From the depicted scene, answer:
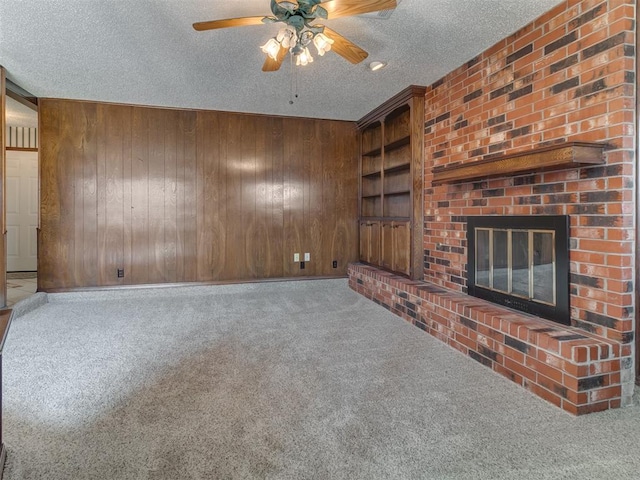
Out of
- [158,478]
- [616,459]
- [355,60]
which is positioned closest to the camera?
[158,478]

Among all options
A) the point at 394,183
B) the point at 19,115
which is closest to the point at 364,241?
the point at 394,183

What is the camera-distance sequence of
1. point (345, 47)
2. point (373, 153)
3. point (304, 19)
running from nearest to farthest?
point (304, 19) < point (345, 47) < point (373, 153)

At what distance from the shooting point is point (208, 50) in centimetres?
283

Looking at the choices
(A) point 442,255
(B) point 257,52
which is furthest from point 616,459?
(B) point 257,52

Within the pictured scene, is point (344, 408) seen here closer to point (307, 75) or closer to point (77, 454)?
point (77, 454)

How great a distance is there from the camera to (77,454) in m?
Answer: 1.46

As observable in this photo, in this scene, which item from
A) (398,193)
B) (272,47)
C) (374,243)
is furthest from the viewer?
(374,243)

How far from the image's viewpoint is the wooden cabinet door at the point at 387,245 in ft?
13.6

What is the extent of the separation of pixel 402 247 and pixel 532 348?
78.0 inches

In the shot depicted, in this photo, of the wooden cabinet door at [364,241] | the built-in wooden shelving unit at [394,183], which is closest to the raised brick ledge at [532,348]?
the built-in wooden shelving unit at [394,183]

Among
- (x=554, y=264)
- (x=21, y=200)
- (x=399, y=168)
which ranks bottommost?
(x=554, y=264)

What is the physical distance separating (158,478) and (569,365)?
6.51 ft

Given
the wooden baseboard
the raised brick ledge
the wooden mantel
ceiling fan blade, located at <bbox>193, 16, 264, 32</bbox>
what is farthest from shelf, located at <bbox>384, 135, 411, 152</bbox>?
ceiling fan blade, located at <bbox>193, 16, 264, 32</bbox>

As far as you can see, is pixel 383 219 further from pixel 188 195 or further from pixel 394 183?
pixel 188 195
